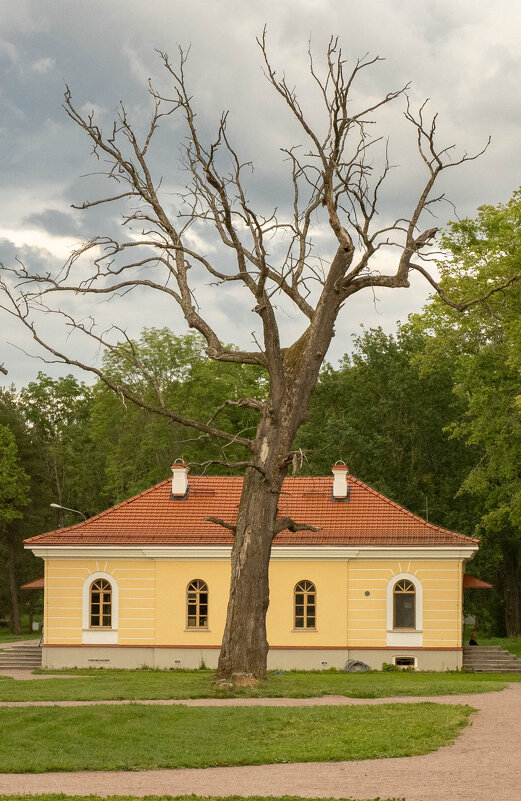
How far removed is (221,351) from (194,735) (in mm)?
8143

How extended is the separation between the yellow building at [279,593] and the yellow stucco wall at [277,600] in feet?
0.09

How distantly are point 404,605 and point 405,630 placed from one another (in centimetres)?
69

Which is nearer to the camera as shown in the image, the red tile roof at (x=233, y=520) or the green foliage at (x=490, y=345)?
the red tile roof at (x=233, y=520)

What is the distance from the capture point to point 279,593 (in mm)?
31156

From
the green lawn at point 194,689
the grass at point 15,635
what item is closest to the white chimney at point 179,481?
the green lawn at point 194,689

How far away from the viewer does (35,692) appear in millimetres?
19047

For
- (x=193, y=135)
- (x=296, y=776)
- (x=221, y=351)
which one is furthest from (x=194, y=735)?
(x=193, y=135)

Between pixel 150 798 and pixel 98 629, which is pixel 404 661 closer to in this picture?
pixel 98 629

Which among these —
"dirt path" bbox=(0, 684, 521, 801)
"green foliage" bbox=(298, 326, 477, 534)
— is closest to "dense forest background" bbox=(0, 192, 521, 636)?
"green foliage" bbox=(298, 326, 477, 534)

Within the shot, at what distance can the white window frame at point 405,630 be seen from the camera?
3061 cm

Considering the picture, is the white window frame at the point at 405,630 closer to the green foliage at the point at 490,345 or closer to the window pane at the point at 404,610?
the window pane at the point at 404,610

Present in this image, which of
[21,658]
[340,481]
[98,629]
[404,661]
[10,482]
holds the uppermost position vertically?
[10,482]

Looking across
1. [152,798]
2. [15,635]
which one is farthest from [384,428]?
[152,798]

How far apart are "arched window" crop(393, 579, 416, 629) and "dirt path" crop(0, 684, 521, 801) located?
1776cm
